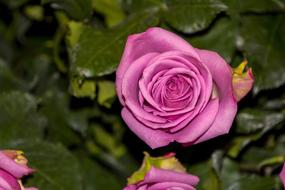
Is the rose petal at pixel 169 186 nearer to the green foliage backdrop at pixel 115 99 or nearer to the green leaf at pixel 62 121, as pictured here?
the green foliage backdrop at pixel 115 99

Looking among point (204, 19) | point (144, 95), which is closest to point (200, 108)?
point (144, 95)

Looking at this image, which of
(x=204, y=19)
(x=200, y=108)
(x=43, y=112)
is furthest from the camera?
(x=43, y=112)

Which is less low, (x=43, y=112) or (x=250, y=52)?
(x=250, y=52)

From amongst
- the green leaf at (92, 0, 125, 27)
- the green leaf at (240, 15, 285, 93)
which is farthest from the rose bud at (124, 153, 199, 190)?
the green leaf at (92, 0, 125, 27)

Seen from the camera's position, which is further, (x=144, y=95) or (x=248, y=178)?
(x=248, y=178)

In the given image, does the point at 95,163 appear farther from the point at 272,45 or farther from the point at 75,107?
the point at 272,45
